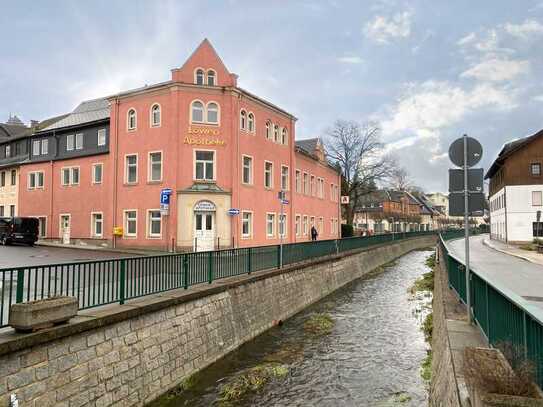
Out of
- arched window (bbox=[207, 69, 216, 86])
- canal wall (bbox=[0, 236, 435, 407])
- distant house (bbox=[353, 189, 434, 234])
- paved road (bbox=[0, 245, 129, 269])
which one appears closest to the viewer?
canal wall (bbox=[0, 236, 435, 407])

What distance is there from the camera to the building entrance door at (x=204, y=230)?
2533 cm

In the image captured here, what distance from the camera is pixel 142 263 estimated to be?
8.54 meters

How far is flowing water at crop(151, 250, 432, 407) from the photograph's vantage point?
7906mm

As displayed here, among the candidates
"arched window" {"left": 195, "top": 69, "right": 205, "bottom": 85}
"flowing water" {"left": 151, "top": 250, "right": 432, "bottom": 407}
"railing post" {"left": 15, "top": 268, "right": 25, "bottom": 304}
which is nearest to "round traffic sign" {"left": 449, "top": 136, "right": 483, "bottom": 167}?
A: "flowing water" {"left": 151, "top": 250, "right": 432, "bottom": 407}

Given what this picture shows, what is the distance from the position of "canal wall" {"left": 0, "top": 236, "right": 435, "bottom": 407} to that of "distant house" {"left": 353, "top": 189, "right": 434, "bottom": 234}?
4878 centimetres

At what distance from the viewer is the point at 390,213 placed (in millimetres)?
74250

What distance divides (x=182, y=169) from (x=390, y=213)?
55.5 metres

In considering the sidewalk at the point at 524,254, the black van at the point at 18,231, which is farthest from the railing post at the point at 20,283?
the black van at the point at 18,231

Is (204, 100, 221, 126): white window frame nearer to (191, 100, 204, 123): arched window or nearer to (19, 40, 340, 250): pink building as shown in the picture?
(19, 40, 340, 250): pink building

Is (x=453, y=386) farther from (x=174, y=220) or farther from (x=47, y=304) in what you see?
(x=174, y=220)

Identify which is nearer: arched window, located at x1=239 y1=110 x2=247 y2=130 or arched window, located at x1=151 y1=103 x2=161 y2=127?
arched window, located at x1=151 y1=103 x2=161 y2=127

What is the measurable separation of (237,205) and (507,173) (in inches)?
1182

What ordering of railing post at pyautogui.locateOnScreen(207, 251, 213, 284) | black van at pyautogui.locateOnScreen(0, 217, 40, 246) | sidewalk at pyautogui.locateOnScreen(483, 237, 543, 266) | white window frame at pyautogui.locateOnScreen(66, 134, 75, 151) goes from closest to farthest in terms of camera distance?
railing post at pyautogui.locateOnScreen(207, 251, 213, 284) → sidewalk at pyautogui.locateOnScreen(483, 237, 543, 266) → black van at pyautogui.locateOnScreen(0, 217, 40, 246) → white window frame at pyautogui.locateOnScreen(66, 134, 75, 151)

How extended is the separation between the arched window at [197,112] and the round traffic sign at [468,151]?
2018cm
